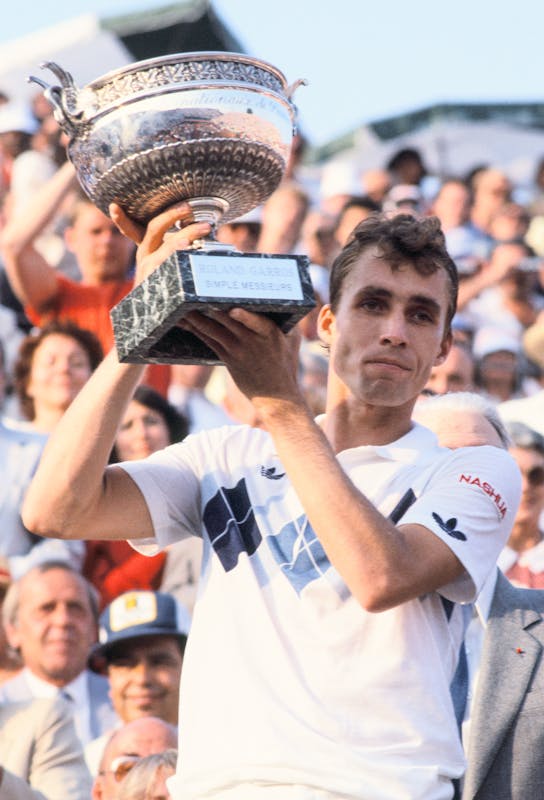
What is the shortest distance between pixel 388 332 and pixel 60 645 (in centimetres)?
388

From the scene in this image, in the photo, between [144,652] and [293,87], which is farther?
[144,652]

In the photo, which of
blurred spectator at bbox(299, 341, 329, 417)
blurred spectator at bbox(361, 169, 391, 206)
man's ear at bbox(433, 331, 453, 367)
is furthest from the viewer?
blurred spectator at bbox(361, 169, 391, 206)

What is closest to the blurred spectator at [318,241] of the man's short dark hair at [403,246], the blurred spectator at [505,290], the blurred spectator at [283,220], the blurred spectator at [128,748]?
the blurred spectator at [283,220]

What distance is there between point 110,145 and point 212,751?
1379mm

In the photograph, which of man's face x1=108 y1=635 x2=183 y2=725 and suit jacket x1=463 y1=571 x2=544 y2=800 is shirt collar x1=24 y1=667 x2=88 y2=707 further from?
suit jacket x1=463 y1=571 x2=544 y2=800

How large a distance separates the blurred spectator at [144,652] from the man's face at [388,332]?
3275mm

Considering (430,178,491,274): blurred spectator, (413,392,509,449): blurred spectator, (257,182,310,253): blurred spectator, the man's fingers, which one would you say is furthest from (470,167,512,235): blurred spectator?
the man's fingers

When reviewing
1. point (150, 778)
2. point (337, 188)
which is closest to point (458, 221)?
point (337, 188)

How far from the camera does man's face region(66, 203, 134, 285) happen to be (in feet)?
27.1

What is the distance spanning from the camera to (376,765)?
10.2ft

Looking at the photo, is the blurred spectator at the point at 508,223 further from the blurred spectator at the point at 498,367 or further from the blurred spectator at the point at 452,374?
the blurred spectator at the point at 452,374

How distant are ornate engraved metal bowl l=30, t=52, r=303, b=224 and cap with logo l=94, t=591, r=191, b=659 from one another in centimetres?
322

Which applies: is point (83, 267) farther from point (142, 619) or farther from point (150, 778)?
point (150, 778)

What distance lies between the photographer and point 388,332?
3420 mm
